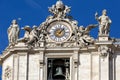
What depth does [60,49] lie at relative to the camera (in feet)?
166

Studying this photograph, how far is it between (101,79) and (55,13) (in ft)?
17.1

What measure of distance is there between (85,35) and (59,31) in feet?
5.16

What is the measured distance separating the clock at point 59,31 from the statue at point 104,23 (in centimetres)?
183

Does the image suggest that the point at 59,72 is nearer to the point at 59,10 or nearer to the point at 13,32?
the point at 13,32

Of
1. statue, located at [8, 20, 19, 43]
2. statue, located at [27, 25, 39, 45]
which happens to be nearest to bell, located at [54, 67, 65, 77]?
statue, located at [27, 25, 39, 45]

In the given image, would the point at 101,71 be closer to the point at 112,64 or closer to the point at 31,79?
the point at 112,64

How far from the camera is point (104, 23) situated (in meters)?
50.9

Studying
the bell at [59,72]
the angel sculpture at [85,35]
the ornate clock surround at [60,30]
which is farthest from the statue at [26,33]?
the angel sculpture at [85,35]

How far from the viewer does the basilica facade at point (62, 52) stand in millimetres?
50125

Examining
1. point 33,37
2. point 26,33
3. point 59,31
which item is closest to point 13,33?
point 26,33

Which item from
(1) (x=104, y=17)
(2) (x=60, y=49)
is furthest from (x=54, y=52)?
(1) (x=104, y=17)

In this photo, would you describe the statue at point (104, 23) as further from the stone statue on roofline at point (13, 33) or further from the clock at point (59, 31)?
the stone statue on roofline at point (13, 33)

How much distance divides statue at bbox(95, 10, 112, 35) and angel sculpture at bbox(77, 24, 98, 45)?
1.36 feet

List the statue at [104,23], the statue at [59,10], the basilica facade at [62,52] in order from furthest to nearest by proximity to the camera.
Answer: the statue at [59,10], the statue at [104,23], the basilica facade at [62,52]
